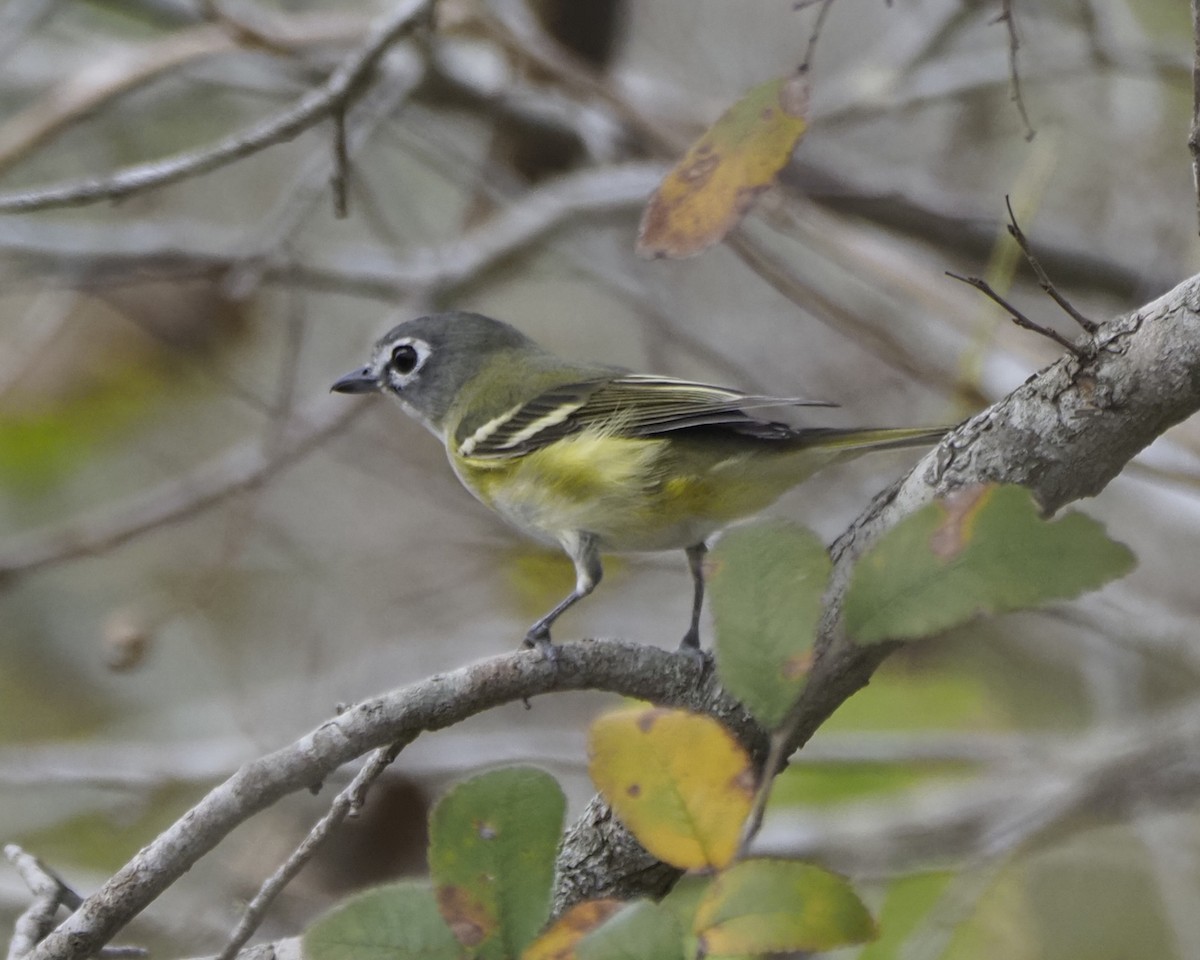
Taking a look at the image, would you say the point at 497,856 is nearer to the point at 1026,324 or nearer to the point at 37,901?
the point at 1026,324

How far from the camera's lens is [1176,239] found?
182 inches

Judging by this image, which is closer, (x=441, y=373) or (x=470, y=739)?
(x=441, y=373)

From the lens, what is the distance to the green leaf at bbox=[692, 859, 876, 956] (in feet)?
3.18

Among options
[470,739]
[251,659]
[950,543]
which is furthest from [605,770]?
[251,659]

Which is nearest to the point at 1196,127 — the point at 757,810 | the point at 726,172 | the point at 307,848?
the point at 726,172

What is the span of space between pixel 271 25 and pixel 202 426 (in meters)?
3.46

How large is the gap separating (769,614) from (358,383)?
2.58 meters

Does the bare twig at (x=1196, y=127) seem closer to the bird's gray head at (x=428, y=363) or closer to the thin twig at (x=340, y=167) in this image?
the thin twig at (x=340, y=167)

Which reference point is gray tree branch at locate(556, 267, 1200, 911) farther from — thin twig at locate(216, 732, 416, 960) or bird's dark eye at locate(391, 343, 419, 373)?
bird's dark eye at locate(391, 343, 419, 373)

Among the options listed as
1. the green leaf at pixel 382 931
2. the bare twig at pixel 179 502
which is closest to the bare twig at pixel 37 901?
the green leaf at pixel 382 931

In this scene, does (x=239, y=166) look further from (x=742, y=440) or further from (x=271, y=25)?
(x=742, y=440)

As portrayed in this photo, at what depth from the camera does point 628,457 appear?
109 inches

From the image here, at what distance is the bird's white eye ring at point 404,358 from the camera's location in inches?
143

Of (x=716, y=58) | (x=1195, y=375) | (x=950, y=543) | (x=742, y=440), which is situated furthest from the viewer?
(x=716, y=58)
